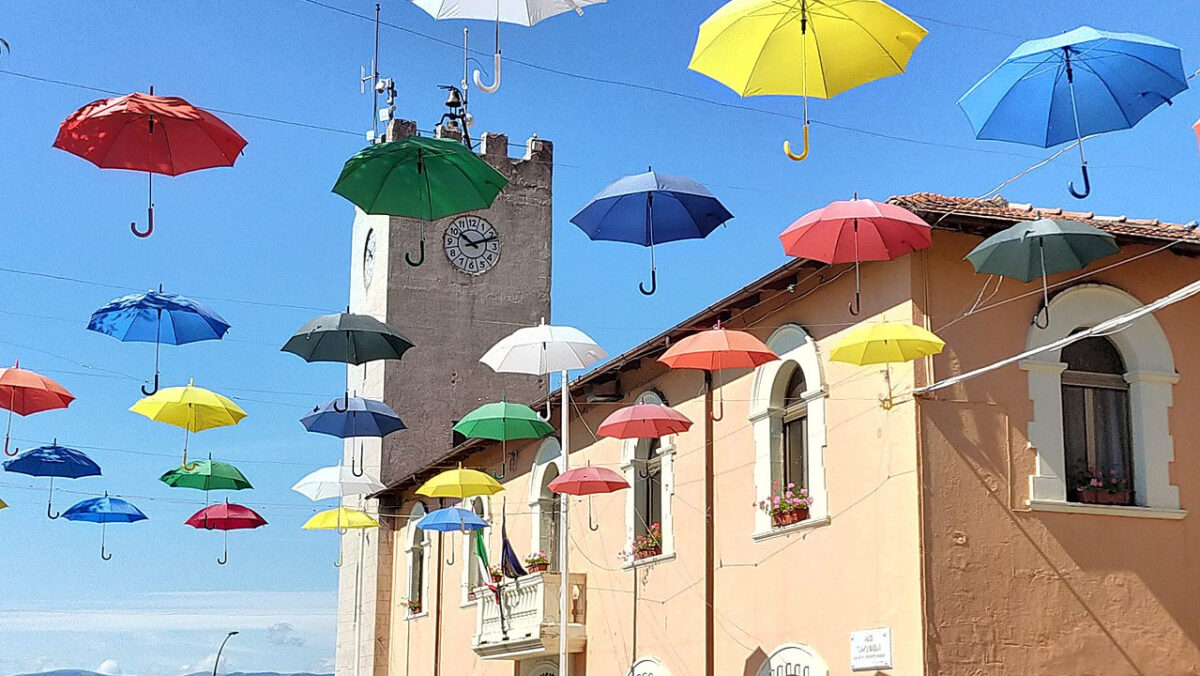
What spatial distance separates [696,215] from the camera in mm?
15352

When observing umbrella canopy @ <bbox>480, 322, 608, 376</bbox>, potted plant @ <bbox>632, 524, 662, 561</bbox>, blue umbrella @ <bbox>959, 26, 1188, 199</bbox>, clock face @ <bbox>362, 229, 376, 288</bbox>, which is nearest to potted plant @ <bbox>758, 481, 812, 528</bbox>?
umbrella canopy @ <bbox>480, 322, 608, 376</bbox>

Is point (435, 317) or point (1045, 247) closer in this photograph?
point (1045, 247)

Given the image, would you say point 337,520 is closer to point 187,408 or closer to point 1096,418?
point 187,408

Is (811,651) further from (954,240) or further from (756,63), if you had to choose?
(756,63)

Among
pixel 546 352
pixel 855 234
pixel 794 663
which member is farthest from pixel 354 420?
pixel 855 234

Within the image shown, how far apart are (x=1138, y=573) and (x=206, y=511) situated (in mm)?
14847

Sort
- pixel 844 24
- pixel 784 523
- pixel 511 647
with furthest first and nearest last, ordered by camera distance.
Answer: pixel 511 647 < pixel 784 523 < pixel 844 24

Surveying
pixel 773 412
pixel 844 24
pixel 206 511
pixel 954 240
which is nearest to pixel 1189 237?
pixel 954 240

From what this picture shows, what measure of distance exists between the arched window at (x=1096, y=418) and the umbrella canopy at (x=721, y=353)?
3.21 m

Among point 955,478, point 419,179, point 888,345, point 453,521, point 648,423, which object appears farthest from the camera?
point 453,521

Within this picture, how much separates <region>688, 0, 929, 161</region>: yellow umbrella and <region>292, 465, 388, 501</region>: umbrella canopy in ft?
55.0

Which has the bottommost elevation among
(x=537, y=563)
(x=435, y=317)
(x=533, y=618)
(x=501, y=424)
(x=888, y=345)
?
(x=533, y=618)

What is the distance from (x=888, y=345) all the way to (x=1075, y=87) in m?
3.62

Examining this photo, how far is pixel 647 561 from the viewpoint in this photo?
21266 mm
